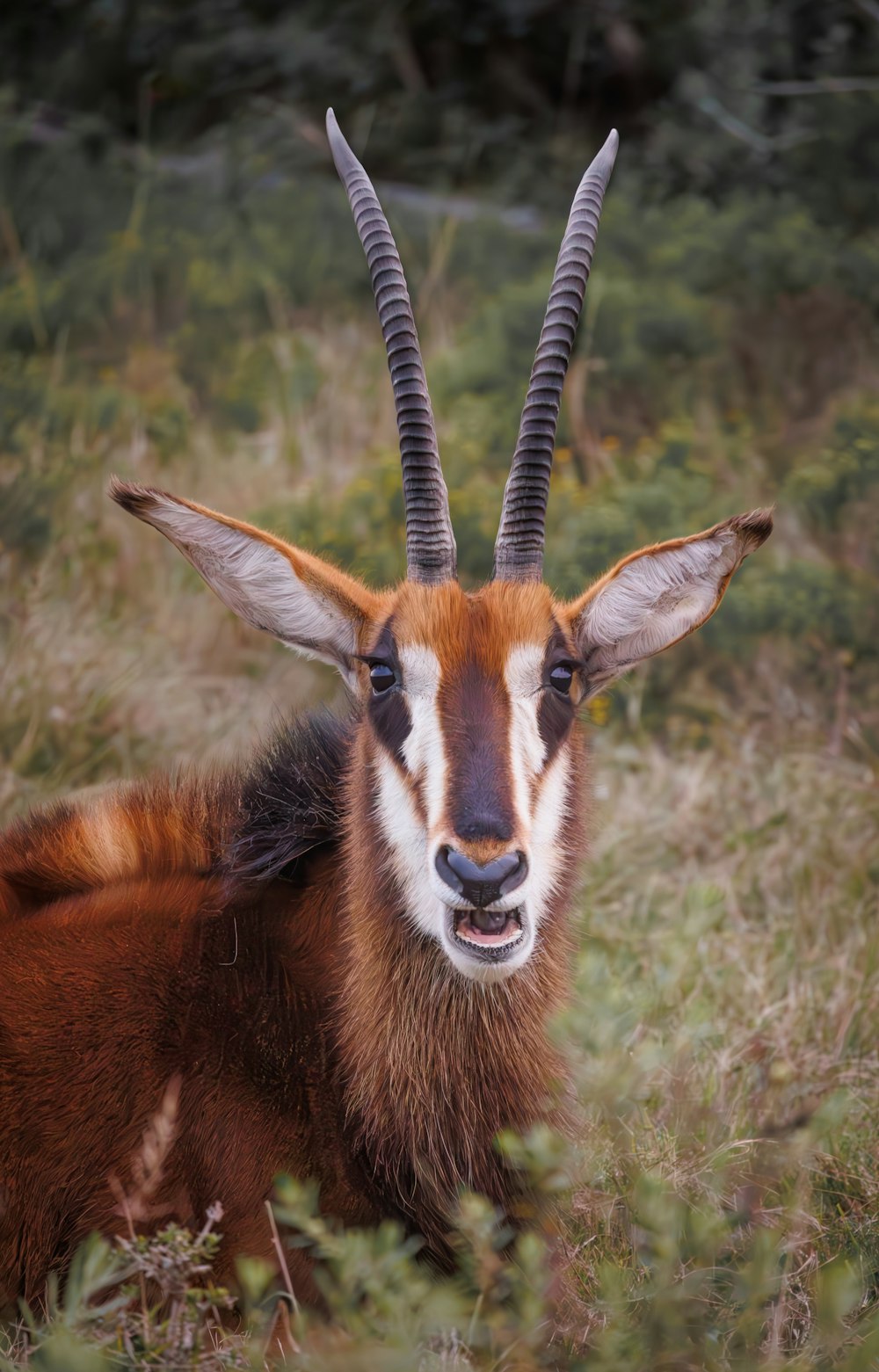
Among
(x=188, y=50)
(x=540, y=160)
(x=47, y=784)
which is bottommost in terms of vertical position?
(x=47, y=784)

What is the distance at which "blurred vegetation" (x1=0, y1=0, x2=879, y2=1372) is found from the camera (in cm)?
338

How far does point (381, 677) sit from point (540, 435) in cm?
79

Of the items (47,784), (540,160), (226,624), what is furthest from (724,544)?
(540,160)

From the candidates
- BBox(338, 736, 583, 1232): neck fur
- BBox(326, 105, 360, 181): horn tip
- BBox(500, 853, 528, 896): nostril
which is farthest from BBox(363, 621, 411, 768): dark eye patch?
BBox(326, 105, 360, 181): horn tip

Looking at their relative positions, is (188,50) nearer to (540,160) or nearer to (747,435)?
(540,160)

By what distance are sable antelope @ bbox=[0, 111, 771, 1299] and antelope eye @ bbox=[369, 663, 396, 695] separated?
0.04 ft

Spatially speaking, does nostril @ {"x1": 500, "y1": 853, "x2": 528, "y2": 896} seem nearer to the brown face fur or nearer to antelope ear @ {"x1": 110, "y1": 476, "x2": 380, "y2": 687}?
the brown face fur

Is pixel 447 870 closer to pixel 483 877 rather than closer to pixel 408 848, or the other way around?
pixel 483 877

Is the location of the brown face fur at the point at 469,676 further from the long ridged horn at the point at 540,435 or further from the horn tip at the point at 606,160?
the horn tip at the point at 606,160

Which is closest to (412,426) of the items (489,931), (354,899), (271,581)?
(271,581)

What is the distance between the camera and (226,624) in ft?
24.1

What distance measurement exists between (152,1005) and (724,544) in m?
1.91

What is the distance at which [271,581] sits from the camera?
3938 millimetres

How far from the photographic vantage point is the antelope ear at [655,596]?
3.97m
